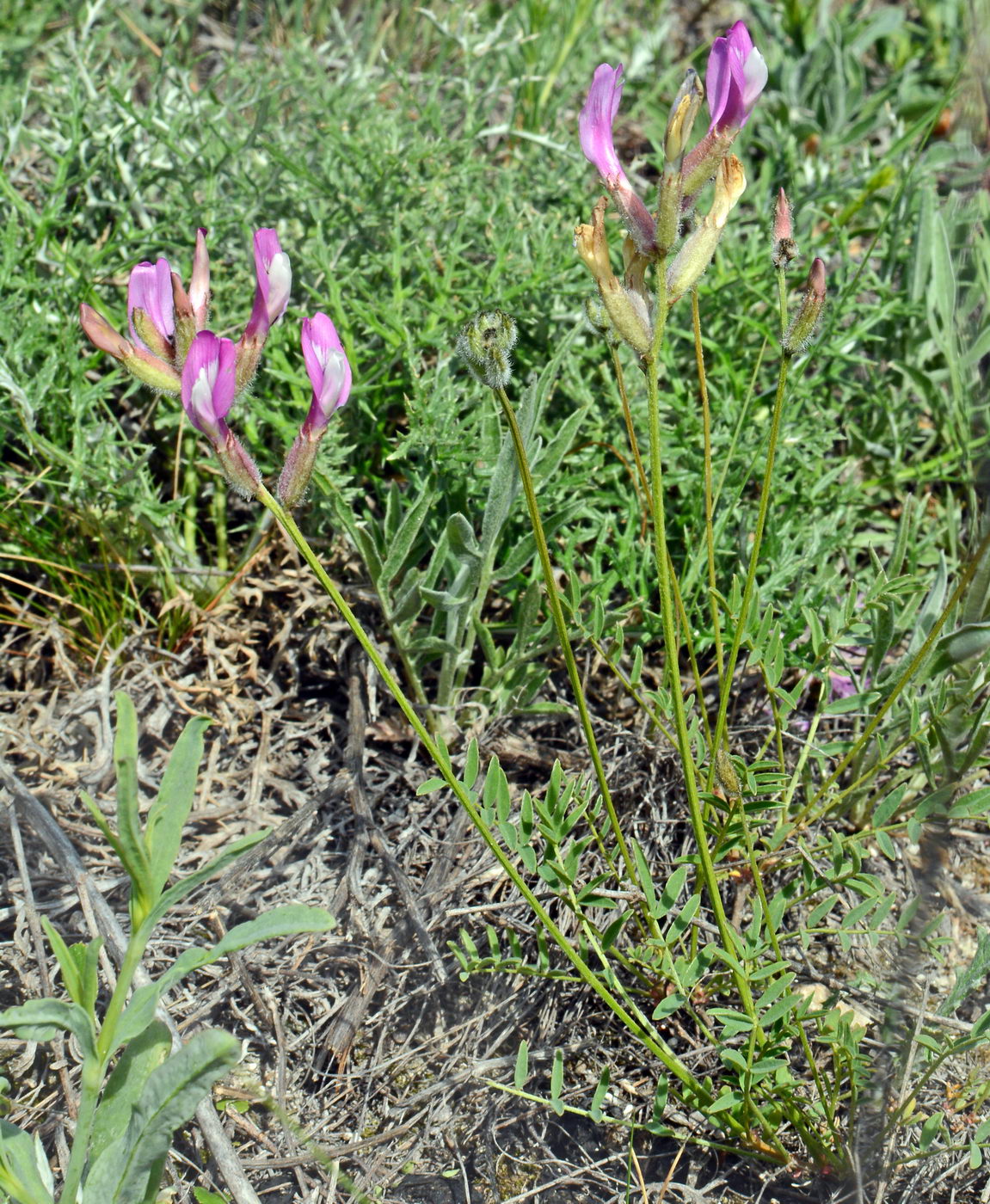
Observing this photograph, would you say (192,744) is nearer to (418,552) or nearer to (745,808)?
(745,808)

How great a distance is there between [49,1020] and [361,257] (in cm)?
175

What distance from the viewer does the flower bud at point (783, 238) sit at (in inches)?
58.4

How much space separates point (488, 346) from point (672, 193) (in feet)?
0.91

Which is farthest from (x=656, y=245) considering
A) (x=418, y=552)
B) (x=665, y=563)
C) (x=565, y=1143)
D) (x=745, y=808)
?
(x=565, y=1143)

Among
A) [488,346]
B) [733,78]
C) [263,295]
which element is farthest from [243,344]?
[733,78]

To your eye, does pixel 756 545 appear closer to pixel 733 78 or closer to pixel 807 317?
pixel 807 317

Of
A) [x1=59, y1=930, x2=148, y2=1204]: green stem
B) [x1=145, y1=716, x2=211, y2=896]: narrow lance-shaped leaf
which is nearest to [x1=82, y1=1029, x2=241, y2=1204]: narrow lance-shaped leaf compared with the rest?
[x1=59, y1=930, x2=148, y2=1204]: green stem

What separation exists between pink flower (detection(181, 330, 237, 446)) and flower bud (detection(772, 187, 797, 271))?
2.39ft

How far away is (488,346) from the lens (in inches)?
52.6

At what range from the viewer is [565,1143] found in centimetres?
182

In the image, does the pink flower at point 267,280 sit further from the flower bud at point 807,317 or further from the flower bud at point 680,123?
the flower bud at point 807,317

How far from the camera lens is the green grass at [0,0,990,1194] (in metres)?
2.06

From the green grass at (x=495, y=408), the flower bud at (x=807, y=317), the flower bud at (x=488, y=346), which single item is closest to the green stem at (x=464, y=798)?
the green grass at (x=495, y=408)

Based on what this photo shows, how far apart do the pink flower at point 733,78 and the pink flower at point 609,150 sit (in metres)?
0.12
